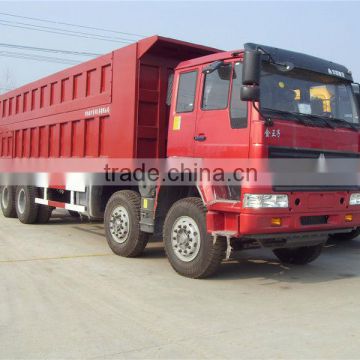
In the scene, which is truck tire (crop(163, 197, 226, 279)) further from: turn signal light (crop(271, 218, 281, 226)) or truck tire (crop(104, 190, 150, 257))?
truck tire (crop(104, 190, 150, 257))

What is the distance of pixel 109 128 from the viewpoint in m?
7.55

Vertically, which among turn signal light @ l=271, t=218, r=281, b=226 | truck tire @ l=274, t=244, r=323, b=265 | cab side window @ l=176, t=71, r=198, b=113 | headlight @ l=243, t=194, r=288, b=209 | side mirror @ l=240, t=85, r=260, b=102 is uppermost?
cab side window @ l=176, t=71, r=198, b=113

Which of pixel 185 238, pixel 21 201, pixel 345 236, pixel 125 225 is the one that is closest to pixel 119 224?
pixel 125 225

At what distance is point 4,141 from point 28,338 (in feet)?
30.5

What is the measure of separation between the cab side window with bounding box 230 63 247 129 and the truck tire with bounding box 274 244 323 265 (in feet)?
8.30

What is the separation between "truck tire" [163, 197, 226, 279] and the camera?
18.9 feet

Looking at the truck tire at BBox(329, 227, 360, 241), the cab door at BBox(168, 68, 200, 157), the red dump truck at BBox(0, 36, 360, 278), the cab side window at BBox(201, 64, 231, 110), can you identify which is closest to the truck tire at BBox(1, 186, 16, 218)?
the red dump truck at BBox(0, 36, 360, 278)

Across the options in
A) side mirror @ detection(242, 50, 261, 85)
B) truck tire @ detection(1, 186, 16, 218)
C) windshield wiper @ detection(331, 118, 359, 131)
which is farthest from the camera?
truck tire @ detection(1, 186, 16, 218)

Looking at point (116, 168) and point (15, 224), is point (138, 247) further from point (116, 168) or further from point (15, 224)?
point (15, 224)

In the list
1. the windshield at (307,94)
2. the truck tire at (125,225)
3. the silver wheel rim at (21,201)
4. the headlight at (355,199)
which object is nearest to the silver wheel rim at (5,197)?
the silver wheel rim at (21,201)

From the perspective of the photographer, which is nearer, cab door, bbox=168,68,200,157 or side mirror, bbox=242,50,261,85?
side mirror, bbox=242,50,261,85

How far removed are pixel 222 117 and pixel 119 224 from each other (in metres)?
2.56

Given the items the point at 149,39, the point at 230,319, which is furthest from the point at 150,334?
the point at 149,39

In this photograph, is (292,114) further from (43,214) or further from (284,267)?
(43,214)
